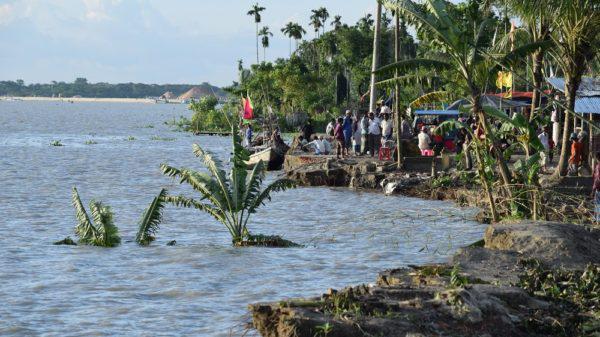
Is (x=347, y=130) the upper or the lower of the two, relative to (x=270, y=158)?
upper

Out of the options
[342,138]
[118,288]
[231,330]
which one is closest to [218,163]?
[118,288]

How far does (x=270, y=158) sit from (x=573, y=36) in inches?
736

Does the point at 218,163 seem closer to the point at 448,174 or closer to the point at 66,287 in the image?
the point at 66,287

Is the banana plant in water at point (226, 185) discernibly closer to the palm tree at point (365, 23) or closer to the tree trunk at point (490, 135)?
the tree trunk at point (490, 135)

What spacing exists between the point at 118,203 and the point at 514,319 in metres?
24.6

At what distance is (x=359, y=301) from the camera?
1108 centimetres

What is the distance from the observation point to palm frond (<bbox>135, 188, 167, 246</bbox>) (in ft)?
67.1

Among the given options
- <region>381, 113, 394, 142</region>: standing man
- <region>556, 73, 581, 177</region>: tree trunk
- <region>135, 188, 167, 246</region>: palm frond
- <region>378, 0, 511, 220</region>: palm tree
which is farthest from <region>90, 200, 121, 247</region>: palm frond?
<region>381, 113, 394, 142</region>: standing man

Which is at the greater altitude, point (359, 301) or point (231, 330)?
point (359, 301)

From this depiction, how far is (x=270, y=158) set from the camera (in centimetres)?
4259

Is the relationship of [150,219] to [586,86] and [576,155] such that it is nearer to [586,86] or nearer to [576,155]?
[576,155]

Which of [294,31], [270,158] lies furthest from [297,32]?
[270,158]

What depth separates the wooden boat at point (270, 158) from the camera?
42562 mm

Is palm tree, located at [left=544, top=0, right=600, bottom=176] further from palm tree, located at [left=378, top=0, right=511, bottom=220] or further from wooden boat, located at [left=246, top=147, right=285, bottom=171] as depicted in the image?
wooden boat, located at [left=246, top=147, right=285, bottom=171]
